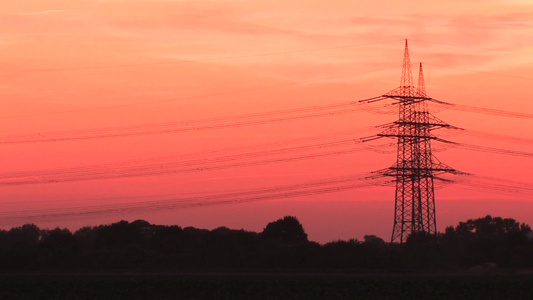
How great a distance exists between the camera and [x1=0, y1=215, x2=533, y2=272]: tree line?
394 ft

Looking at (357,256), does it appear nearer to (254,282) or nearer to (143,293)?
(254,282)

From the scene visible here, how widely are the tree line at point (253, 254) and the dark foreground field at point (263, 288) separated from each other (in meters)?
22.0

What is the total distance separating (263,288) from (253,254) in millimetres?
45243

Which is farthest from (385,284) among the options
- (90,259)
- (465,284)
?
(90,259)

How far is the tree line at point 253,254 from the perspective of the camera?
120m

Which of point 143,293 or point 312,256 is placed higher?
point 312,256

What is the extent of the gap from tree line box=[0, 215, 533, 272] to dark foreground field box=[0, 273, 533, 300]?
22.0 metres

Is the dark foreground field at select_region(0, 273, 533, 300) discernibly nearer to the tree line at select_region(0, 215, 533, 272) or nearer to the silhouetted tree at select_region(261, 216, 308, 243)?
the tree line at select_region(0, 215, 533, 272)

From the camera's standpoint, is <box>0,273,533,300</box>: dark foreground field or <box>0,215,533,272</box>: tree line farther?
<box>0,215,533,272</box>: tree line

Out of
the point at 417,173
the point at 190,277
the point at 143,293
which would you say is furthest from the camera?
the point at 417,173


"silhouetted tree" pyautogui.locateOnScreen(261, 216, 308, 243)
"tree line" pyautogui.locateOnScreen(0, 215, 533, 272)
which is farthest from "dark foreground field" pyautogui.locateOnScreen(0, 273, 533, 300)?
"silhouetted tree" pyautogui.locateOnScreen(261, 216, 308, 243)

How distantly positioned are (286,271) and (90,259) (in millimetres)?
27248

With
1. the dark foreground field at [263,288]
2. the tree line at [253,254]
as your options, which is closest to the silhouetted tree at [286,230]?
the tree line at [253,254]

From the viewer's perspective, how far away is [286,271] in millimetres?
115312
